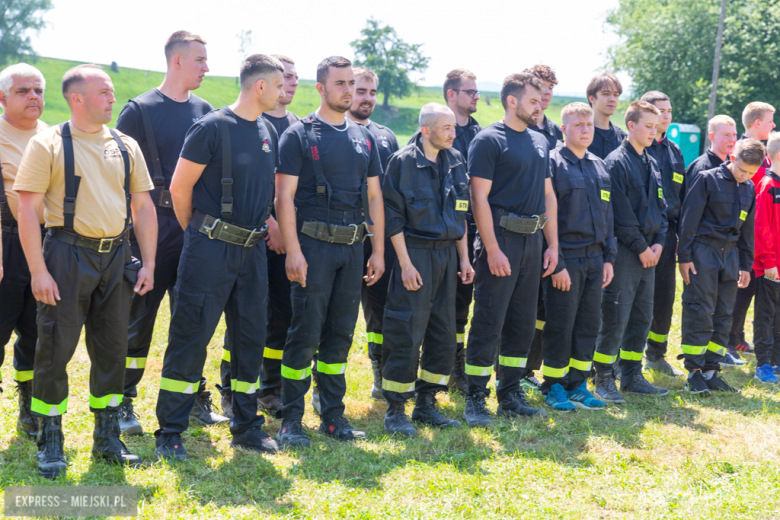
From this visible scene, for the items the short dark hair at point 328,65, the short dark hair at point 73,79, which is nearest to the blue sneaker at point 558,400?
the short dark hair at point 328,65

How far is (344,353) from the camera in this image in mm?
5004

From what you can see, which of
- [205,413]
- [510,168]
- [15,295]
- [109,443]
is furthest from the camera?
[510,168]

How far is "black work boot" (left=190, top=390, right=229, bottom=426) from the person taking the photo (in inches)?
205

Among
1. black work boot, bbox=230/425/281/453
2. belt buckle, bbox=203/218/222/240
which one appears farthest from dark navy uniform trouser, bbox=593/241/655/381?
belt buckle, bbox=203/218/222/240

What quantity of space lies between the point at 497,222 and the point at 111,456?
3.30 metres

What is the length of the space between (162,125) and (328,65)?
4.25ft

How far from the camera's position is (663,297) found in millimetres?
6988

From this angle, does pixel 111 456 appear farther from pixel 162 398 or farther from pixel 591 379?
pixel 591 379

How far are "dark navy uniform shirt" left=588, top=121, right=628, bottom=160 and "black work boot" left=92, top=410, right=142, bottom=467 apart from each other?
5044 millimetres

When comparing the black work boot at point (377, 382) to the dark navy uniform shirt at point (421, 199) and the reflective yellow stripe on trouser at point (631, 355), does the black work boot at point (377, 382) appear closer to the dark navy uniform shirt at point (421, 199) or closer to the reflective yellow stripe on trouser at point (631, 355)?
the dark navy uniform shirt at point (421, 199)

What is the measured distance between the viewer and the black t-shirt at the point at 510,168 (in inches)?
210

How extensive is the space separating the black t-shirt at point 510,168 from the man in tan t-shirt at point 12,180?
3.20 metres

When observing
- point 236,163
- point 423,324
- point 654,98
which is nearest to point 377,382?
point 423,324

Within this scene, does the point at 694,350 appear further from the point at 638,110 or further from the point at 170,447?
the point at 170,447
